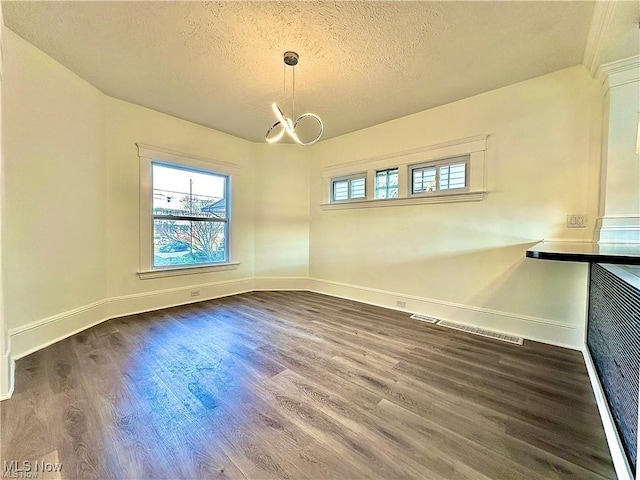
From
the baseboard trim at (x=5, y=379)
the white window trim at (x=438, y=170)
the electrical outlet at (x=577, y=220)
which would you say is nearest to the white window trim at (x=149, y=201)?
the baseboard trim at (x=5, y=379)

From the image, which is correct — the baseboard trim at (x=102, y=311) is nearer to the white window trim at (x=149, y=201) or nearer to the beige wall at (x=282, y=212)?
the white window trim at (x=149, y=201)

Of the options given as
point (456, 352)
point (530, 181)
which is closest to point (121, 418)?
point (456, 352)

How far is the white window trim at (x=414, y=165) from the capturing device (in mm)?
2916

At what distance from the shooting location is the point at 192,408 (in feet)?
5.11

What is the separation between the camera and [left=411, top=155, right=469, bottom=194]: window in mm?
3096

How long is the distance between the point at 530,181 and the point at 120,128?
A: 4.71 m

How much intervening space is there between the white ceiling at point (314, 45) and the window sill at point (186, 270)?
2.18 m

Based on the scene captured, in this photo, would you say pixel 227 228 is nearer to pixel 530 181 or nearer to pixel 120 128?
pixel 120 128

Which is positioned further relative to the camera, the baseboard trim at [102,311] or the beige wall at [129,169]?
the beige wall at [129,169]

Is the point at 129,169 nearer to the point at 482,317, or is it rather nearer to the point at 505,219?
the point at 505,219

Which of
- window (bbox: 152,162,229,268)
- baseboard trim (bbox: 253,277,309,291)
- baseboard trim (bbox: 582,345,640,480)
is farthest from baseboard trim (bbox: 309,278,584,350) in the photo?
window (bbox: 152,162,229,268)

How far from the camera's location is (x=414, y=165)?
3.45 metres

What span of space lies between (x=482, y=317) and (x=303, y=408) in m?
2.35

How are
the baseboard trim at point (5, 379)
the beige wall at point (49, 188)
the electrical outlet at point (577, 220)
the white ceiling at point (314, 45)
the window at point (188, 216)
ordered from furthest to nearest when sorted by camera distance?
1. the window at point (188, 216)
2. the electrical outlet at point (577, 220)
3. the beige wall at point (49, 188)
4. the white ceiling at point (314, 45)
5. the baseboard trim at point (5, 379)
